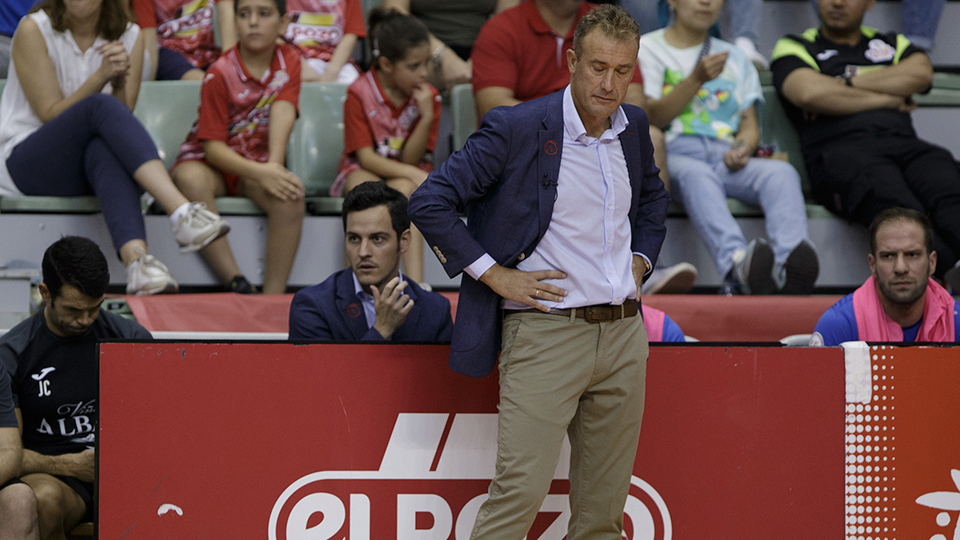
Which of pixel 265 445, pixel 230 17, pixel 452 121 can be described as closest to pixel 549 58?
pixel 452 121

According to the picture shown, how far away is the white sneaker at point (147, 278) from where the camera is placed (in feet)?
10.5

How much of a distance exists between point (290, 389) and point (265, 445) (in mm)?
150

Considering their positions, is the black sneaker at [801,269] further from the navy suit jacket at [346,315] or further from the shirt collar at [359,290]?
the shirt collar at [359,290]

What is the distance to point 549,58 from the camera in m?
3.93

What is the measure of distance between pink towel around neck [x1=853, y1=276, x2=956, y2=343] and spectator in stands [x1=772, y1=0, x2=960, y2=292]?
0.99 metres

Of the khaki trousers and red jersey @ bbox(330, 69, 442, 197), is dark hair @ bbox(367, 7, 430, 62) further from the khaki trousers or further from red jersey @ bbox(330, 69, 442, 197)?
the khaki trousers

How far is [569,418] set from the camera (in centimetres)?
206

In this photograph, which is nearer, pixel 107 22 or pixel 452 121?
pixel 107 22

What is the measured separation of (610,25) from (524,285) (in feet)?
1.91

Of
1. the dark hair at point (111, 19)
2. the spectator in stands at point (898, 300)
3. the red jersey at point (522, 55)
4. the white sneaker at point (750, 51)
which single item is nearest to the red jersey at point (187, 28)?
the dark hair at point (111, 19)

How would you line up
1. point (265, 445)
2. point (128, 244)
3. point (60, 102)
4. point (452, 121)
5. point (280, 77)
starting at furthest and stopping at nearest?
point (452, 121)
point (280, 77)
point (60, 102)
point (128, 244)
point (265, 445)

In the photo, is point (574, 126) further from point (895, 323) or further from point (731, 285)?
point (731, 285)

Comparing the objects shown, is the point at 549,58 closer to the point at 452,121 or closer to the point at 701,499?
the point at 452,121

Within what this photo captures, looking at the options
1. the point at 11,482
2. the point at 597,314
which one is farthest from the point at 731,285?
Answer: the point at 11,482
